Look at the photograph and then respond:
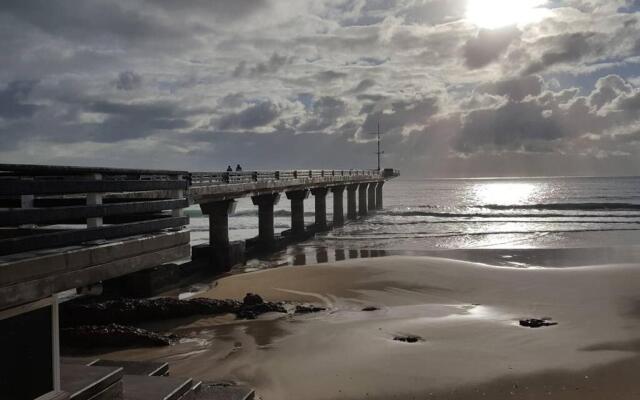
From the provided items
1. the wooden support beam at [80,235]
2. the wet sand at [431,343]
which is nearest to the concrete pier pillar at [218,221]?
the wet sand at [431,343]

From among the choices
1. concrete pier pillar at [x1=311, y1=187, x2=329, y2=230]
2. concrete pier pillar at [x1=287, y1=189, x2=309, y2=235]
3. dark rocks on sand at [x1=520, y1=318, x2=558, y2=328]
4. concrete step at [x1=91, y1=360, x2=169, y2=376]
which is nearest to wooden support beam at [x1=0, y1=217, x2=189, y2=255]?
concrete step at [x1=91, y1=360, x2=169, y2=376]

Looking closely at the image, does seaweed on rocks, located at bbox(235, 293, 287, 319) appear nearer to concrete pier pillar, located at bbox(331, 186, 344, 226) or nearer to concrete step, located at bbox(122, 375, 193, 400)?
concrete step, located at bbox(122, 375, 193, 400)

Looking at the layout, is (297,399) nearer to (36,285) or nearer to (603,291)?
(36,285)

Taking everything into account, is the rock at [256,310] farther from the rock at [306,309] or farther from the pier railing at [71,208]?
the pier railing at [71,208]

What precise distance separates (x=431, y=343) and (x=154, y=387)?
18.6ft

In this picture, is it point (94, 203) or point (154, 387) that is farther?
point (154, 387)

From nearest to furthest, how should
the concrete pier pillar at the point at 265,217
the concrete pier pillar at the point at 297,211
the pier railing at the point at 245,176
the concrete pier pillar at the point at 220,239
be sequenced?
the pier railing at the point at 245,176
the concrete pier pillar at the point at 220,239
the concrete pier pillar at the point at 265,217
the concrete pier pillar at the point at 297,211

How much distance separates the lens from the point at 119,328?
34.2 ft

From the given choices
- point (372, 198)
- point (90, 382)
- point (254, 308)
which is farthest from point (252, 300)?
point (372, 198)

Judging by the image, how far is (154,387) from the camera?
574 cm

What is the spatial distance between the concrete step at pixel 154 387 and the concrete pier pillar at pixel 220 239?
15881 mm

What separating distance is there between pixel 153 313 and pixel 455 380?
733 cm

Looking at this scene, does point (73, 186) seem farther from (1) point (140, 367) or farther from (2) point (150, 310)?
(2) point (150, 310)

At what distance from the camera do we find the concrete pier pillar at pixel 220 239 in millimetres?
21922
